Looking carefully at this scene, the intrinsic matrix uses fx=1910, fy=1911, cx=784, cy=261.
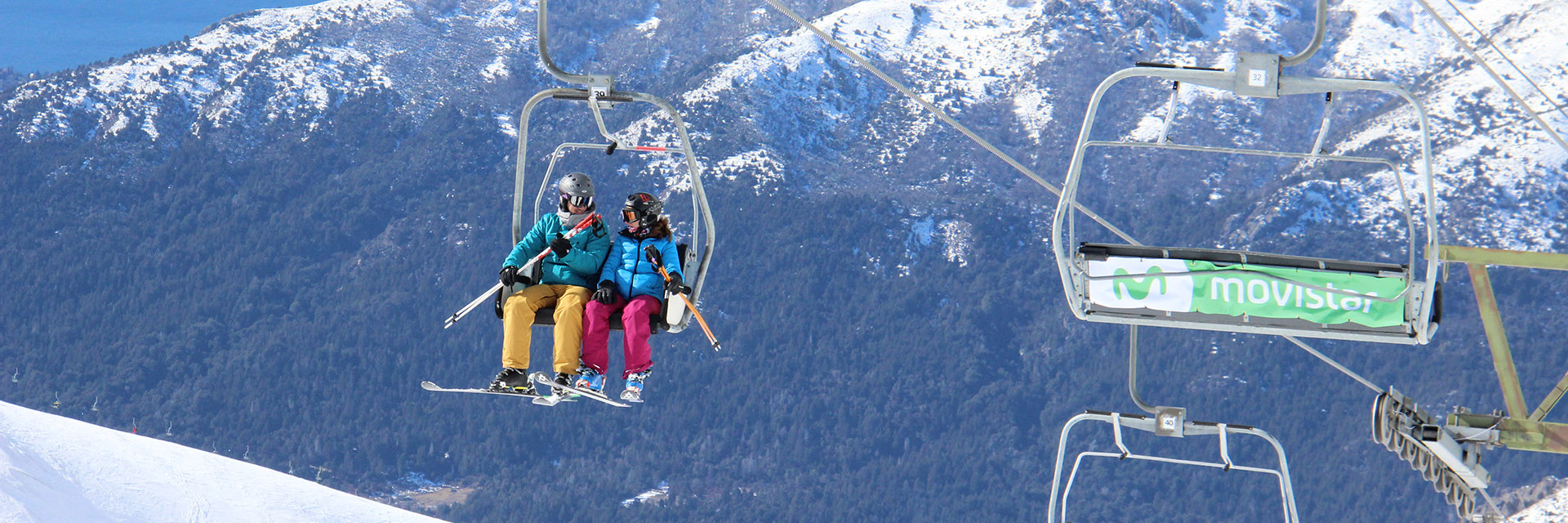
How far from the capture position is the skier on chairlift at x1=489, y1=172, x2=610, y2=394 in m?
13.8

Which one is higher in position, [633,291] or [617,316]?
[633,291]

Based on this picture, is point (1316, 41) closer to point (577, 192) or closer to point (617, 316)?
point (617, 316)

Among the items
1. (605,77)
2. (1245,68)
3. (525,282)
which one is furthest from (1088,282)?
(525,282)

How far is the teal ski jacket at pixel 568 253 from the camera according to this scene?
14359mm

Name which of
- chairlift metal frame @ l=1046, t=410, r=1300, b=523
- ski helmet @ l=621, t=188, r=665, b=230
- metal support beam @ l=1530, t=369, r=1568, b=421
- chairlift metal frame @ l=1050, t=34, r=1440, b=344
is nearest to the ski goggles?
ski helmet @ l=621, t=188, r=665, b=230

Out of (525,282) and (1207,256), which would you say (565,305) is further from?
(1207,256)

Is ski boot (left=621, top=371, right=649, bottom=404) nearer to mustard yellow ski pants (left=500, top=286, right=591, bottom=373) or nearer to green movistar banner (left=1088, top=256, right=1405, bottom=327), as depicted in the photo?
mustard yellow ski pants (left=500, top=286, right=591, bottom=373)

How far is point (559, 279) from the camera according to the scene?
14375mm

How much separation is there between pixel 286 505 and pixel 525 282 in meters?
61.2

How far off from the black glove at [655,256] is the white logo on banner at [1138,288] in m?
4.32

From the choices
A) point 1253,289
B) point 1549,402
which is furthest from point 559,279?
point 1549,402

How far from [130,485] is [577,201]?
52670 millimetres

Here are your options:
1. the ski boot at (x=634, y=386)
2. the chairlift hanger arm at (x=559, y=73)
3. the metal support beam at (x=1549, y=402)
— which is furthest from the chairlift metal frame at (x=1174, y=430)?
the chairlift hanger arm at (x=559, y=73)

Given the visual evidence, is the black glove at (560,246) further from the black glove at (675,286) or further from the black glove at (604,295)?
the black glove at (675,286)
